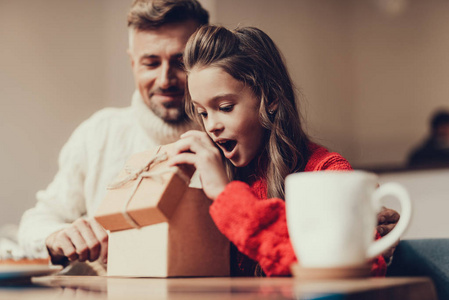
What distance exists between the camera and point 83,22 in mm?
3180

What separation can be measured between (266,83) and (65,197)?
2.88 ft

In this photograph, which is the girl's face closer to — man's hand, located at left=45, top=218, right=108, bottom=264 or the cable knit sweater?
man's hand, located at left=45, top=218, right=108, bottom=264

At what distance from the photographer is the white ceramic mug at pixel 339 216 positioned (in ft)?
2.03

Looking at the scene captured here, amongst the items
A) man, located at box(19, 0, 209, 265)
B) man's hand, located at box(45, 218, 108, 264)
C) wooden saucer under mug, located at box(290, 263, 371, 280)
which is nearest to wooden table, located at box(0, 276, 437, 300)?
wooden saucer under mug, located at box(290, 263, 371, 280)

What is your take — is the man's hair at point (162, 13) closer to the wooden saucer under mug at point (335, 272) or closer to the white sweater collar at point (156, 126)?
the white sweater collar at point (156, 126)

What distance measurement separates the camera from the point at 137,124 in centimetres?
186

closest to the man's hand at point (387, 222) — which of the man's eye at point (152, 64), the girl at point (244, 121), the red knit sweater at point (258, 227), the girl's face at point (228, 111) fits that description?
the girl at point (244, 121)

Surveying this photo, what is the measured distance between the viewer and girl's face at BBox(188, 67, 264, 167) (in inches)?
39.9

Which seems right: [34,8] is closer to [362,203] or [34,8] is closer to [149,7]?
[149,7]

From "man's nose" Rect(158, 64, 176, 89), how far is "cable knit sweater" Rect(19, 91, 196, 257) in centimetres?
13

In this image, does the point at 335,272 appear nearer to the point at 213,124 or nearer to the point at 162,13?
the point at 213,124

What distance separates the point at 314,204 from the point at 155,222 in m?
0.30

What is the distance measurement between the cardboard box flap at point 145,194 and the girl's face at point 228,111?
0.13 metres

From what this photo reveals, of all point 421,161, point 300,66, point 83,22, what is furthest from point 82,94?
point 421,161
